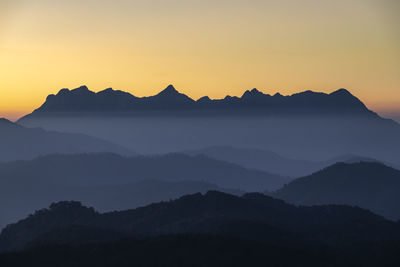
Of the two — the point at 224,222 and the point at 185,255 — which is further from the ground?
the point at 224,222

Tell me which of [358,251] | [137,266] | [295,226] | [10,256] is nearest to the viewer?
[137,266]

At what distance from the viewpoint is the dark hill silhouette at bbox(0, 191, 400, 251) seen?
487 feet

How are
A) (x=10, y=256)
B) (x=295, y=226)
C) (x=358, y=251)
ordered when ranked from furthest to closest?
(x=295, y=226) → (x=358, y=251) → (x=10, y=256)

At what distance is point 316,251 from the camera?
124000mm

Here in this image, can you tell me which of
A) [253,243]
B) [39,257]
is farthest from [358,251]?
[39,257]

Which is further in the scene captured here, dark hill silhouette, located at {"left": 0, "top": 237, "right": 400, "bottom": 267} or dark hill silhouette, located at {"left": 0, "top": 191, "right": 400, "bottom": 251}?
dark hill silhouette, located at {"left": 0, "top": 191, "right": 400, "bottom": 251}

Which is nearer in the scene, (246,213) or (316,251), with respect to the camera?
(316,251)

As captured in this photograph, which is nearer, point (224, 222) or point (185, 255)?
point (185, 255)

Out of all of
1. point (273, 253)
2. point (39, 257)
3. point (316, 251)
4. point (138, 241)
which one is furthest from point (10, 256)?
point (316, 251)

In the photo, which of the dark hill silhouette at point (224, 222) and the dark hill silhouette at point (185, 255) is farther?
the dark hill silhouette at point (224, 222)

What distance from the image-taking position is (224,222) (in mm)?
151125

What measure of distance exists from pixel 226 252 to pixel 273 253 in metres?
8.80

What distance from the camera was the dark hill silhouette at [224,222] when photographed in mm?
148375

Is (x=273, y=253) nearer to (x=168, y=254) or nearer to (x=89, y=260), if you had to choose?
(x=168, y=254)
